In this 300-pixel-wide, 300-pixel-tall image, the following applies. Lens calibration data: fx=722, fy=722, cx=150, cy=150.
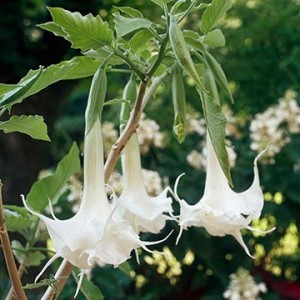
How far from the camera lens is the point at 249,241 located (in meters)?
1.35

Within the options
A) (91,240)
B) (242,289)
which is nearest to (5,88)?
(91,240)

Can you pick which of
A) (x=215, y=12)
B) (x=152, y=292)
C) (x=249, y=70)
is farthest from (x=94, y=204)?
(x=249, y=70)

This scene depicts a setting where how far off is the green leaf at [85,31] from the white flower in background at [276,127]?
825 mm

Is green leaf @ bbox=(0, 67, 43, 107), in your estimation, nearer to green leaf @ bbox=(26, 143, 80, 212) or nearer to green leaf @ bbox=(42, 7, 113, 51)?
green leaf @ bbox=(42, 7, 113, 51)

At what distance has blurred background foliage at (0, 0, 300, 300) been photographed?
130 cm

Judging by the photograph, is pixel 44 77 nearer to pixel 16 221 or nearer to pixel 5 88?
pixel 5 88

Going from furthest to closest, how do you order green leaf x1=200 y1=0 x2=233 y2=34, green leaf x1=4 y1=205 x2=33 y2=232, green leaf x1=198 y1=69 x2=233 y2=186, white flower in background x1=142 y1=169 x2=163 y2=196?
1. white flower in background x1=142 y1=169 x2=163 y2=196
2. green leaf x1=4 y1=205 x2=33 y2=232
3. green leaf x1=200 y1=0 x2=233 y2=34
4. green leaf x1=198 y1=69 x2=233 y2=186

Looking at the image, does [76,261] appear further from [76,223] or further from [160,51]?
[160,51]

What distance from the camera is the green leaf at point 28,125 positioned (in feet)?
1.50

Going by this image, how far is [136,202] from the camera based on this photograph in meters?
0.48

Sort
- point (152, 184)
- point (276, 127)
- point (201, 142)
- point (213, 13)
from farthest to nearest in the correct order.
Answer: point (201, 142) → point (276, 127) → point (152, 184) → point (213, 13)

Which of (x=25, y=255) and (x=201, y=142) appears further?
(x=201, y=142)

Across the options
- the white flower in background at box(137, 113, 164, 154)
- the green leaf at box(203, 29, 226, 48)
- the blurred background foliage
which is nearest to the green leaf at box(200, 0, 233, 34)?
the green leaf at box(203, 29, 226, 48)

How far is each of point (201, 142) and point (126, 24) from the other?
0.99m
